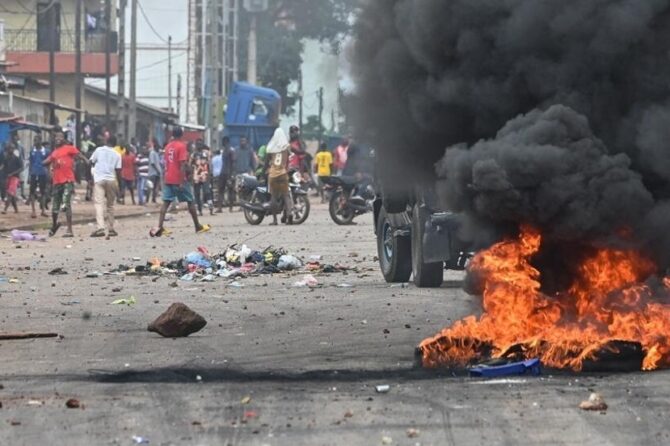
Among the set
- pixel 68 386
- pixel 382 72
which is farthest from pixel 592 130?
pixel 68 386

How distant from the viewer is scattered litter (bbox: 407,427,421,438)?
6781mm

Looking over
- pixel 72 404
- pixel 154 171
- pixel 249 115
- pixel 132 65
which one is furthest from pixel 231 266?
pixel 249 115

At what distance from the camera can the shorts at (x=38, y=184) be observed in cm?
3319

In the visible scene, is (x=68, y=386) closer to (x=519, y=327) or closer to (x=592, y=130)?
(x=519, y=327)

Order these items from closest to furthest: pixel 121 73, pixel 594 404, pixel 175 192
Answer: pixel 594 404, pixel 175 192, pixel 121 73

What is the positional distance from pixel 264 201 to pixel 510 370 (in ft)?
66.5

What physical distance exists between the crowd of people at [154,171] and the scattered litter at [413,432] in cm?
1815

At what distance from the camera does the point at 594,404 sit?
7426 mm

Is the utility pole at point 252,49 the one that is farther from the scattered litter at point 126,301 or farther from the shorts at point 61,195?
the scattered litter at point 126,301

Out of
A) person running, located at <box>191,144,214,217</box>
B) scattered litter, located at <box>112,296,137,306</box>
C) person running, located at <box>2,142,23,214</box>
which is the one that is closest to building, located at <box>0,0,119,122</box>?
person running, located at <box>191,144,214,217</box>

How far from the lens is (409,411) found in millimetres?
7402

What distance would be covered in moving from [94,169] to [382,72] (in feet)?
47.2

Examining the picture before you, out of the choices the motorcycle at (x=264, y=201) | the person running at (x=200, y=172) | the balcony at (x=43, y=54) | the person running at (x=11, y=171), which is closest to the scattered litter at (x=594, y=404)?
the motorcycle at (x=264, y=201)

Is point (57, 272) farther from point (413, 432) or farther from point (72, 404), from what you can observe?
point (413, 432)
